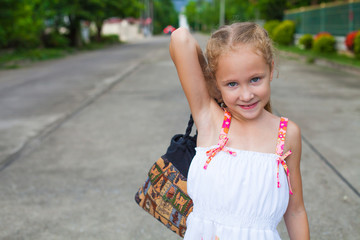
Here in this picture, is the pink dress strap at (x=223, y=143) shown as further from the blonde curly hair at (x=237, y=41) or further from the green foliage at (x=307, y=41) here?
the green foliage at (x=307, y=41)

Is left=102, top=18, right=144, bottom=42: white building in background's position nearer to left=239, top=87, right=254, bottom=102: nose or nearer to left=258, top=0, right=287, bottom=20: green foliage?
left=258, top=0, right=287, bottom=20: green foliage

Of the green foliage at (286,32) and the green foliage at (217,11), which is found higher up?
the green foliage at (217,11)

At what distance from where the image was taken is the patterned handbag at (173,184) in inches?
61.9

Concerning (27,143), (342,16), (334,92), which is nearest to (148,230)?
(27,143)

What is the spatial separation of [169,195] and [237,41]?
25.0 inches

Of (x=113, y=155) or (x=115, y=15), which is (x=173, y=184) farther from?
(x=115, y=15)

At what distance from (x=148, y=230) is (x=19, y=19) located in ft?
47.9

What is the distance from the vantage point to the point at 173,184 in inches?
62.6

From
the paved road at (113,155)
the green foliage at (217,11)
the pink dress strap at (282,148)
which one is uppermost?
the green foliage at (217,11)

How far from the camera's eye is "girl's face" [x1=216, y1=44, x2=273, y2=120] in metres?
1.38

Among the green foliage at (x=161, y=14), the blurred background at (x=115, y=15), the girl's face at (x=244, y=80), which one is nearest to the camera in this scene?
the girl's face at (x=244, y=80)

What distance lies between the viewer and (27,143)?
4.88m

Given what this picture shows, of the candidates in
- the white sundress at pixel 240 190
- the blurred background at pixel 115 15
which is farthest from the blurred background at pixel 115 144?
the blurred background at pixel 115 15

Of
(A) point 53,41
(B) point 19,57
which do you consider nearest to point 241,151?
(B) point 19,57
